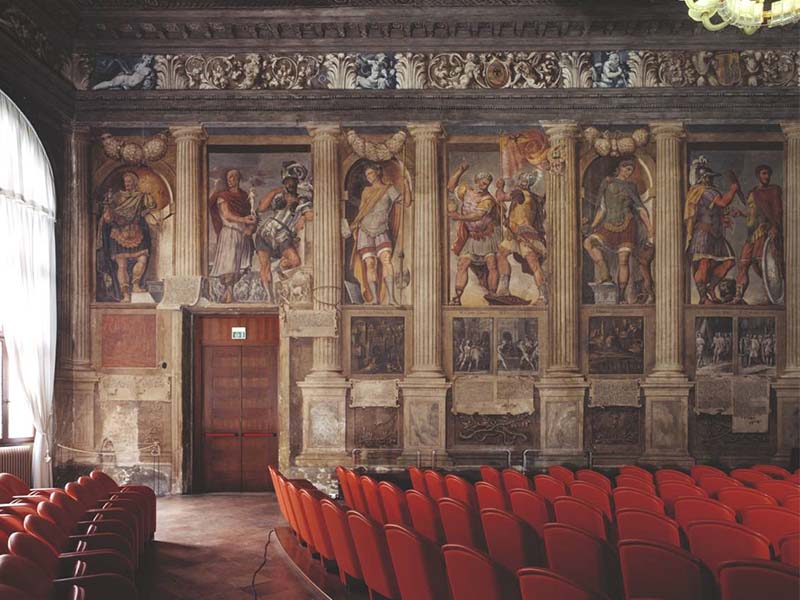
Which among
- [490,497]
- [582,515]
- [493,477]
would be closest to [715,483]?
[493,477]

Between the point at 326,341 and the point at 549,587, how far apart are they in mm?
9844

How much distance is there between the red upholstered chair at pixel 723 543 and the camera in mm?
4797

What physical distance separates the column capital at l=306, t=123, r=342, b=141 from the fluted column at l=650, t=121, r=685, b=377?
5.76 meters

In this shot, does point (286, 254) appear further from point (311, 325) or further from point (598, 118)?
point (598, 118)

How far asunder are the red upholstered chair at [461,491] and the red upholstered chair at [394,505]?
0.79 m

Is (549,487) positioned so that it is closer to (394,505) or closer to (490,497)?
(490,497)

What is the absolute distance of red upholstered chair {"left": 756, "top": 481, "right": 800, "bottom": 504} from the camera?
7382 mm

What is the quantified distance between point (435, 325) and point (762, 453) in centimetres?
626

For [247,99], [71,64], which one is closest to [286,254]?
[247,99]

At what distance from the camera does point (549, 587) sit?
3.57m

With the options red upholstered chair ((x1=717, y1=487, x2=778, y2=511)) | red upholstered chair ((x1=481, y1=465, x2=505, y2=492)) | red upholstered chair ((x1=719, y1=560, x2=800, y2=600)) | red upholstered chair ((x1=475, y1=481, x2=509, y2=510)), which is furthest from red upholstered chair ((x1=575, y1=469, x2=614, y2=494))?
red upholstered chair ((x1=719, y1=560, x2=800, y2=600))

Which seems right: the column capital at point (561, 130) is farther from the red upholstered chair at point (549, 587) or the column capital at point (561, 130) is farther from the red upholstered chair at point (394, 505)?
the red upholstered chair at point (549, 587)

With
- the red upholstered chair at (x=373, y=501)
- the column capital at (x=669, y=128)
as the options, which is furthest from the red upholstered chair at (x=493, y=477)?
the column capital at (x=669, y=128)

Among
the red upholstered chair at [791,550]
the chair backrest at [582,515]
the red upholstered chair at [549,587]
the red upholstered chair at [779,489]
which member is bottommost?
the red upholstered chair at [779,489]
